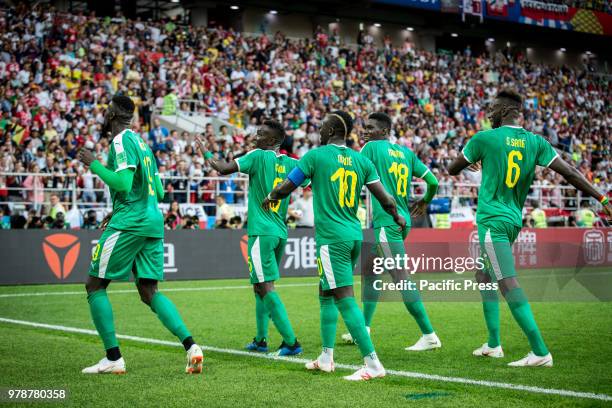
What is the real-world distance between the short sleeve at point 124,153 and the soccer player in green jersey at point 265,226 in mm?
1342

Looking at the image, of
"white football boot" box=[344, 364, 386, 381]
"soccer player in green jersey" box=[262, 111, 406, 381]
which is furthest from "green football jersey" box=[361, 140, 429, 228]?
"white football boot" box=[344, 364, 386, 381]

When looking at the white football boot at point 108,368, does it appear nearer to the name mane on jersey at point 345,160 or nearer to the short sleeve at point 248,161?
the short sleeve at point 248,161

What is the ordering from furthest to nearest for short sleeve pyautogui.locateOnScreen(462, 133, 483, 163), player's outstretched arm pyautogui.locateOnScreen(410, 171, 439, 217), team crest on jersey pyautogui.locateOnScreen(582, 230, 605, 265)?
1. team crest on jersey pyautogui.locateOnScreen(582, 230, 605, 265)
2. player's outstretched arm pyautogui.locateOnScreen(410, 171, 439, 217)
3. short sleeve pyautogui.locateOnScreen(462, 133, 483, 163)

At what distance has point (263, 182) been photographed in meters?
8.80

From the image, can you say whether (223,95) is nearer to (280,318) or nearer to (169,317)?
(280,318)

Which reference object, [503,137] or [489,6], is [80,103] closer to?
[503,137]

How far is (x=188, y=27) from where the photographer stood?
31016 millimetres

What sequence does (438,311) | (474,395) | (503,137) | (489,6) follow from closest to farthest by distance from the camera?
(474,395)
(503,137)
(438,311)
(489,6)

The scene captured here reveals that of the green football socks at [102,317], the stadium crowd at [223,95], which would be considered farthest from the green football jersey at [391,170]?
the stadium crowd at [223,95]

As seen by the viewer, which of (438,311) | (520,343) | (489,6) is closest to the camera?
(520,343)

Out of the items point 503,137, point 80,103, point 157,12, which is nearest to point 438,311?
point 503,137

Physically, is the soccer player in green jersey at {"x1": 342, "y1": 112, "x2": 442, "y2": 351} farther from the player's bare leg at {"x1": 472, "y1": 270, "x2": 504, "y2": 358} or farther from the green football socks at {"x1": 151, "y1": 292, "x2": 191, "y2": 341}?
the green football socks at {"x1": 151, "y1": 292, "x2": 191, "y2": 341}

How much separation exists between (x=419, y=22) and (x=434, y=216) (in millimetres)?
22932

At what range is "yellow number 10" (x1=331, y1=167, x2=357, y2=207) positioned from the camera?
7203 millimetres
